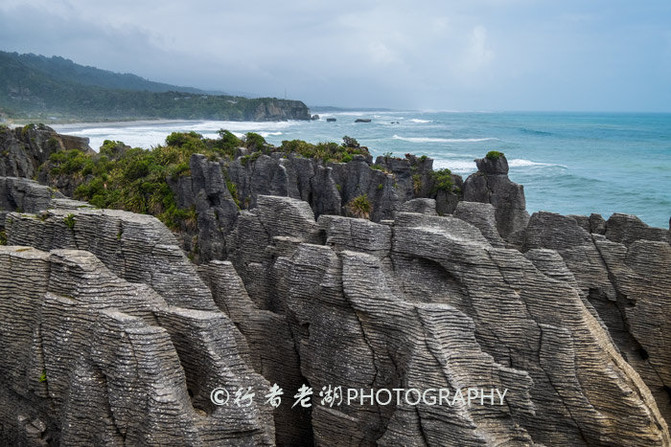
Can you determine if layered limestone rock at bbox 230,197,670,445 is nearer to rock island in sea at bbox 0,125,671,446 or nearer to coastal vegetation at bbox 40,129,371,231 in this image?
rock island in sea at bbox 0,125,671,446

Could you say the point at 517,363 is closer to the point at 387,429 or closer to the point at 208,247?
the point at 387,429

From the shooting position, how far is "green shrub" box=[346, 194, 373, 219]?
27812mm

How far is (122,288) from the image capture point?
970 cm

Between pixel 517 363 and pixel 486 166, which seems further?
pixel 486 166

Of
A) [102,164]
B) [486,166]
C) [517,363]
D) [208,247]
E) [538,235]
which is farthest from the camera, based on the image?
[102,164]

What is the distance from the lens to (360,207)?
27984 mm

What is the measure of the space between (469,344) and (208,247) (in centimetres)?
1777

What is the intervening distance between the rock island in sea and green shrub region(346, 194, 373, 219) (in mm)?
12578

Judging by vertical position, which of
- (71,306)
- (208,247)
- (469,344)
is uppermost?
(71,306)

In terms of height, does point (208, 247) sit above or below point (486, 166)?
below

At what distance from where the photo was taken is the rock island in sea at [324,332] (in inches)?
352

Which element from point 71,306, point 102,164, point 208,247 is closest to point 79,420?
point 71,306

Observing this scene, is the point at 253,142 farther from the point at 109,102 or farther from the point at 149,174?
the point at 109,102

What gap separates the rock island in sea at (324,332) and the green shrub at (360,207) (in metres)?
12.6
